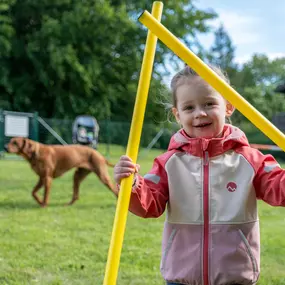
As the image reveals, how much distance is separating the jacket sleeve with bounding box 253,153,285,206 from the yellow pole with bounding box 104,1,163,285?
57cm

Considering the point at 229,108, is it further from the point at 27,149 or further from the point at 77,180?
the point at 77,180

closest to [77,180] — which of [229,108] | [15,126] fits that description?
[229,108]

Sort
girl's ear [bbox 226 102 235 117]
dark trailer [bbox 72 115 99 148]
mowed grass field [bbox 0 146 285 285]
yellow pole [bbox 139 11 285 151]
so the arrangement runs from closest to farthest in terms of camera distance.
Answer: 1. yellow pole [bbox 139 11 285 151]
2. girl's ear [bbox 226 102 235 117]
3. mowed grass field [bbox 0 146 285 285]
4. dark trailer [bbox 72 115 99 148]

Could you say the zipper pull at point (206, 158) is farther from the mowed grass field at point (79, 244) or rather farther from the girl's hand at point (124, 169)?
the mowed grass field at point (79, 244)

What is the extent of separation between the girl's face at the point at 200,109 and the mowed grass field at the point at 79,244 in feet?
6.37

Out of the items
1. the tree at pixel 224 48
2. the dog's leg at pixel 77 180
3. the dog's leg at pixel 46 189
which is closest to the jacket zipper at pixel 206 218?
the dog's leg at pixel 46 189

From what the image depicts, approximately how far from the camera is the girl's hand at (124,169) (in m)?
2.14

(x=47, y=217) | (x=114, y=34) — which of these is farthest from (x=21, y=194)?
(x=114, y=34)

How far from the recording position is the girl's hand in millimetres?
2139

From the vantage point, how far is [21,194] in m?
9.41

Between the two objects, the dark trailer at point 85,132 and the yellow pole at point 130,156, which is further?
the dark trailer at point 85,132

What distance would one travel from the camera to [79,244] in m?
5.27

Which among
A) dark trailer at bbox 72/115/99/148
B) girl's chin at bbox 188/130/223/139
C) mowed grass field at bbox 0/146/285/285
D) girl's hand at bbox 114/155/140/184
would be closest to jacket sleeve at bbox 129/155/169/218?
girl's hand at bbox 114/155/140/184

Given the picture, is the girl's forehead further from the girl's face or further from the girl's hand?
the girl's hand
